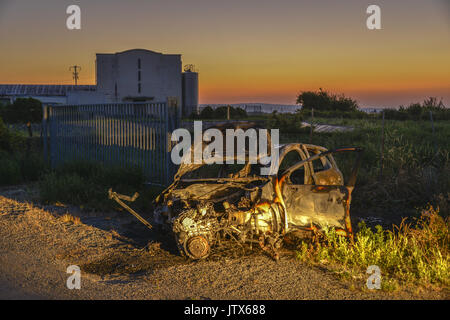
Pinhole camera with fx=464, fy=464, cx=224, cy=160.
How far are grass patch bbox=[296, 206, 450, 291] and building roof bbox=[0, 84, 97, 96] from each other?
72475 millimetres

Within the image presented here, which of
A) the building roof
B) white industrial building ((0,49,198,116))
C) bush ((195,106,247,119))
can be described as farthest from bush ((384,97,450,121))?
the building roof

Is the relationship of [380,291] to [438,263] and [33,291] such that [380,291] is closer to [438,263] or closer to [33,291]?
[438,263]

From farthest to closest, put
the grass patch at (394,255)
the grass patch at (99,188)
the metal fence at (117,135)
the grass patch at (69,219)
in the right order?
the metal fence at (117,135)
the grass patch at (99,188)
the grass patch at (69,219)
the grass patch at (394,255)

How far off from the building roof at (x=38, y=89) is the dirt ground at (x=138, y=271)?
2756 inches

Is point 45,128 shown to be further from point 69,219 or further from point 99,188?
point 69,219

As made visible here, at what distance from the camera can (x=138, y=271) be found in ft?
21.4

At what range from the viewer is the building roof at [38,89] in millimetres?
75625

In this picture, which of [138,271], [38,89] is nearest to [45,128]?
[138,271]

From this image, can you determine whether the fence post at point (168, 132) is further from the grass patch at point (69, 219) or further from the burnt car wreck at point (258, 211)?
the burnt car wreck at point (258, 211)

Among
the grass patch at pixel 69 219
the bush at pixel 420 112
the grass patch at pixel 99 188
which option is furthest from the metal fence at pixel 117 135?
the bush at pixel 420 112

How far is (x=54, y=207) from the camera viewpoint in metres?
10.8

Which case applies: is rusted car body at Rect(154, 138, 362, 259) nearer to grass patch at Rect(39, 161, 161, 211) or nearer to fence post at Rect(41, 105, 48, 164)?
grass patch at Rect(39, 161, 161, 211)

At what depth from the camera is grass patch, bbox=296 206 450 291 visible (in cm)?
603
